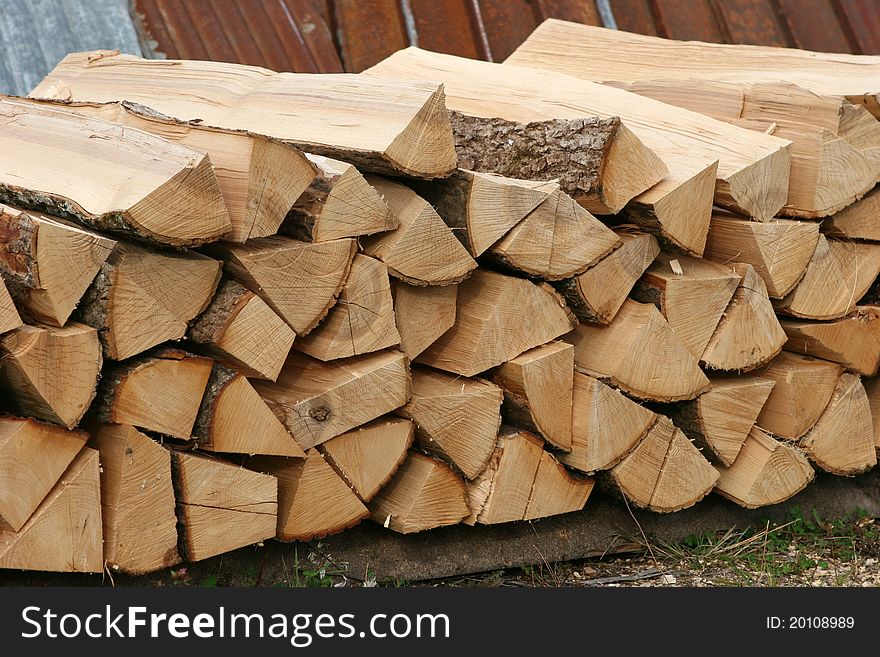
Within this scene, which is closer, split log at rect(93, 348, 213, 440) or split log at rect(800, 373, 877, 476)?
split log at rect(93, 348, 213, 440)

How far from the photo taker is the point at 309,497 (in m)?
2.71

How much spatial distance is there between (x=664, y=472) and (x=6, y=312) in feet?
6.40

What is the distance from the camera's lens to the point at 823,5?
562 cm

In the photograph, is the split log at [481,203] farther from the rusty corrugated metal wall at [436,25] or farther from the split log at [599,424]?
the rusty corrugated metal wall at [436,25]

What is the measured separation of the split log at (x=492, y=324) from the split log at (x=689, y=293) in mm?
308

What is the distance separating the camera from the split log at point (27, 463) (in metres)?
2.20

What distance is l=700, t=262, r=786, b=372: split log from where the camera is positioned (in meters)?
3.19

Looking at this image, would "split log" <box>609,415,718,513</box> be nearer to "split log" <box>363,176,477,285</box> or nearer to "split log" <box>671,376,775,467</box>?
"split log" <box>671,376,775,467</box>

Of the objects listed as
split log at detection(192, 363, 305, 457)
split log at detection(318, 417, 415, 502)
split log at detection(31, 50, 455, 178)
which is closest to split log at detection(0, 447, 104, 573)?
split log at detection(192, 363, 305, 457)

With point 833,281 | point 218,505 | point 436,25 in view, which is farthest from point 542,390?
point 436,25

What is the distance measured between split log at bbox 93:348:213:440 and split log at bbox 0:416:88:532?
113 mm

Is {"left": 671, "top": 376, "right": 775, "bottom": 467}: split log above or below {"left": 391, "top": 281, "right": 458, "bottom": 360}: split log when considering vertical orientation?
below

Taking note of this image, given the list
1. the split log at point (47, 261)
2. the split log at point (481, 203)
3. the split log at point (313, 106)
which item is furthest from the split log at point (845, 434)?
the split log at point (47, 261)

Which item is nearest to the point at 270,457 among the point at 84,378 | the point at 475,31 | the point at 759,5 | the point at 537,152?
the point at 84,378
